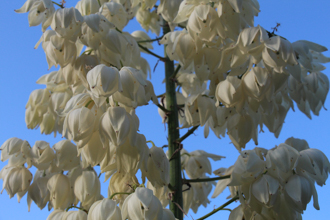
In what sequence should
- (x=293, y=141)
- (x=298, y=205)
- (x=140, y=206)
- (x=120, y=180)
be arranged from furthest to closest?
(x=293, y=141)
(x=120, y=180)
(x=298, y=205)
(x=140, y=206)

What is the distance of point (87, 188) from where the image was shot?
4.70ft

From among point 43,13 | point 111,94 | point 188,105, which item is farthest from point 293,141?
point 43,13

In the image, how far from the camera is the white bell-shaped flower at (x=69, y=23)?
1.31 m

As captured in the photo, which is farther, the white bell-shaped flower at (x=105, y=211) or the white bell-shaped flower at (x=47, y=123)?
the white bell-shaped flower at (x=47, y=123)

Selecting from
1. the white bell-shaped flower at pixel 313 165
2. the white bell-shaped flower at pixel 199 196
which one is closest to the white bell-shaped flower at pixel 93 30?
the white bell-shaped flower at pixel 313 165

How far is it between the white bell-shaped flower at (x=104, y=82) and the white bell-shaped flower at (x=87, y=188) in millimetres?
405

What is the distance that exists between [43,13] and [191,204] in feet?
4.01

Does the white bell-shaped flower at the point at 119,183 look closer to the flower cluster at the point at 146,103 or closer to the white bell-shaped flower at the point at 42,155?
the flower cluster at the point at 146,103

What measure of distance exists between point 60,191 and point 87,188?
4.6 inches

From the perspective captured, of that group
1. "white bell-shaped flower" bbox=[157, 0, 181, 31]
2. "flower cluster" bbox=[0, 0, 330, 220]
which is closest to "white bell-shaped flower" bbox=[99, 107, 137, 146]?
"flower cluster" bbox=[0, 0, 330, 220]

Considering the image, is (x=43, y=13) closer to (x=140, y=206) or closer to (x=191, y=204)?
(x=140, y=206)

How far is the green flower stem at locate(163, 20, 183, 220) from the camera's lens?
1608mm

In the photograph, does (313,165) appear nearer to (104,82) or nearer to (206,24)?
(206,24)

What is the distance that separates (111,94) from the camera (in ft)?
3.76
